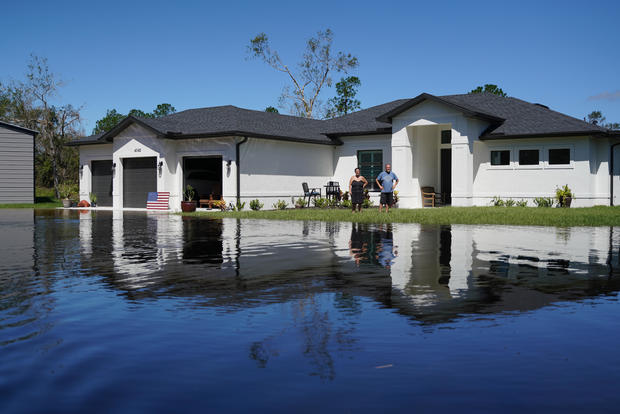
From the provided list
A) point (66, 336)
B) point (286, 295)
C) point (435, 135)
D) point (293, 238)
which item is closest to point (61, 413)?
point (66, 336)

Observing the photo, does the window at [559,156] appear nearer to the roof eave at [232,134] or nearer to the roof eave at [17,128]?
the roof eave at [232,134]

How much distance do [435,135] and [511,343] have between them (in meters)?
28.7

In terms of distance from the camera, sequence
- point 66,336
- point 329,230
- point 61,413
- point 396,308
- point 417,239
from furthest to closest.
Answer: point 329,230, point 417,239, point 396,308, point 66,336, point 61,413

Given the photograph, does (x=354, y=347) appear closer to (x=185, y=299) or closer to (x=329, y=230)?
(x=185, y=299)

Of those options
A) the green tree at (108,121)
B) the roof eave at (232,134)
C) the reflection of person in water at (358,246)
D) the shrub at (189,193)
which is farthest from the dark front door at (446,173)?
the green tree at (108,121)

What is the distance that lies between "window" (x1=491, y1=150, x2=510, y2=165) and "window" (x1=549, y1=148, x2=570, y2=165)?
188 centimetres

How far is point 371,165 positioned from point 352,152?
1503mm

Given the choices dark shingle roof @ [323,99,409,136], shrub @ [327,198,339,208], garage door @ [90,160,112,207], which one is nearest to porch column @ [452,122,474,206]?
dark shingle roof @ [323,99,409,136]

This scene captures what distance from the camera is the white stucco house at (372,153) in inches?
1144

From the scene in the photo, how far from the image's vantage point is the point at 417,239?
14555 millimetres

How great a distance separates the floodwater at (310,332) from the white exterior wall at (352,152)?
858 inches

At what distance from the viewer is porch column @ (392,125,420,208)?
3059 centimetres

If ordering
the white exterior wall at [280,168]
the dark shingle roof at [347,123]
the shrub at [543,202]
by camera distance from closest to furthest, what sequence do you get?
the shrub at [543,202]
the dark shingle roof at [347,123]
the white exterior wall at [280,168]

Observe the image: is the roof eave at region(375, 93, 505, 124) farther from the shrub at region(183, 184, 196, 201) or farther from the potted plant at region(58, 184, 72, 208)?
the potted plant at region(58, 184, 72, 208)
